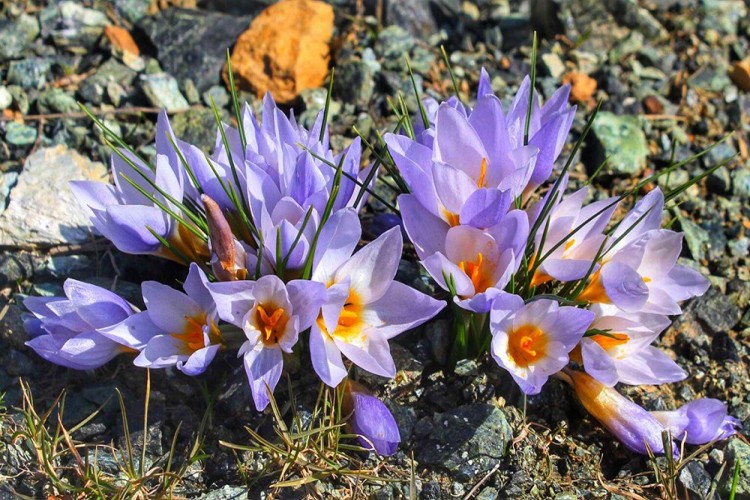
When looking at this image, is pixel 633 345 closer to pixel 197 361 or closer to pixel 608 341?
pixel 608 341

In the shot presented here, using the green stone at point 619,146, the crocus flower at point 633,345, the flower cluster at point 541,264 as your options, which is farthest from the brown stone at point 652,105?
the crocus flower at point 633,345

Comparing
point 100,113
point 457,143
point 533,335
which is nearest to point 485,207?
point 457,143

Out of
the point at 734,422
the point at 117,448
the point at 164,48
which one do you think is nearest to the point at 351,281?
the point at 117,448

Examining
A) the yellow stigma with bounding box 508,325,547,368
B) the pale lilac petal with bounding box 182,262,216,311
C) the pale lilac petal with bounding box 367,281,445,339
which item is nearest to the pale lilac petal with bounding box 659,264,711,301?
the yellow stigma with bounding box 508,325,547,368

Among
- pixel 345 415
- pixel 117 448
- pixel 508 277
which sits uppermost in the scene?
pixel 508 277

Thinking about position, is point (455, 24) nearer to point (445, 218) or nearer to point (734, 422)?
point (445, 218)

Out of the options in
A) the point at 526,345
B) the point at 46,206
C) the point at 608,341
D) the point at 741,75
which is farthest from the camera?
the point at 741,75

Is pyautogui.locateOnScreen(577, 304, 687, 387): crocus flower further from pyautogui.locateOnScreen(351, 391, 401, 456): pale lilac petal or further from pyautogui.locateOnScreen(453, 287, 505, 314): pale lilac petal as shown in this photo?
pyautogui.locateOnScreen(351, 391, 401, 456): pale lilac petal

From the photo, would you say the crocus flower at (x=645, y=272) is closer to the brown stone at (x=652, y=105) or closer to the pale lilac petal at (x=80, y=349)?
the pale lilac petal at (x=80, y=349)
